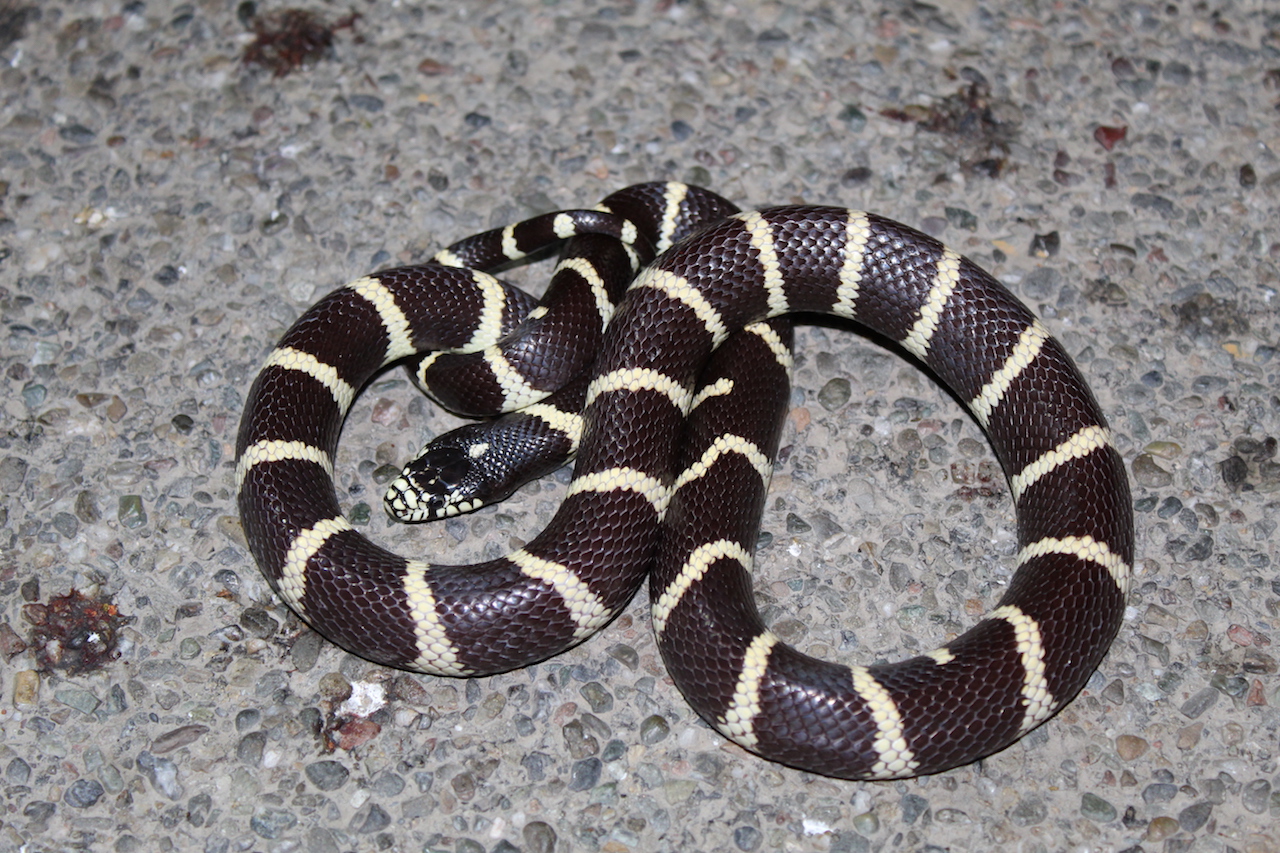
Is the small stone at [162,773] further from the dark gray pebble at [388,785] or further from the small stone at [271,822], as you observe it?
the dark gray pebble at [388,785]

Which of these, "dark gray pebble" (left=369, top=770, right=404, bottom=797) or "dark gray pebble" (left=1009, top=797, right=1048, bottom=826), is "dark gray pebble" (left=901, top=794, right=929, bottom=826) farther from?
"dark gray pebble" (left=369, top=770, right=404, bottom=797)

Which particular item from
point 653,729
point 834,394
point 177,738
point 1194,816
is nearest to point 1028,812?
point 1194,816

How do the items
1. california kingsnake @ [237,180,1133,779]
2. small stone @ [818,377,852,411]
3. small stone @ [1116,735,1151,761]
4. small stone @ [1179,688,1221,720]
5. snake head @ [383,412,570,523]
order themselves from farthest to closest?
small stone @ [818,377,852,411] → snake head @ [383,412,570,523] → small stone @ [1179,688,1221,720] → small stone @ [1116,735,1151,761] → california kingsnake @ [237,180,1133,779]

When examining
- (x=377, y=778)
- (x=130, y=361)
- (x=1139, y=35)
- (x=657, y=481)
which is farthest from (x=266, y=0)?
(x=1139, y=35)

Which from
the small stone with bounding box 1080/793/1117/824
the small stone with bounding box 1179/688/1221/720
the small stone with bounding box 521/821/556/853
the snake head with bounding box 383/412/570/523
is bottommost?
the small stone with bounding box 521/821/556/853

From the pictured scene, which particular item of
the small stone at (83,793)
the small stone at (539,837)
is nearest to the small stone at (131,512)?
the small stone at (83,793)

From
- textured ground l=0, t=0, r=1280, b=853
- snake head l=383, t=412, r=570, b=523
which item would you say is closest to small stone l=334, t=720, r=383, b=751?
textured ground l=0, t=0, r=1280, b=853

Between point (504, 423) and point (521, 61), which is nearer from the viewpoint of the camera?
point (504, 423)

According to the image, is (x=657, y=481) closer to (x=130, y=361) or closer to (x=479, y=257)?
(x=479, y=257)

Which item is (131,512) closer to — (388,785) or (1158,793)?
(388,785)
